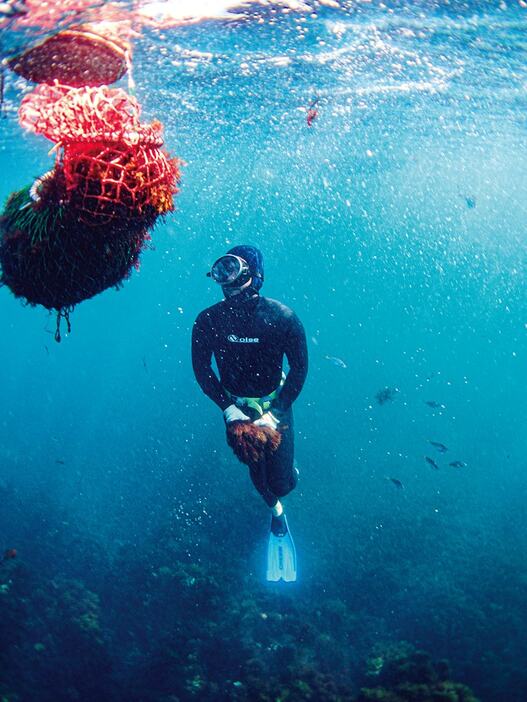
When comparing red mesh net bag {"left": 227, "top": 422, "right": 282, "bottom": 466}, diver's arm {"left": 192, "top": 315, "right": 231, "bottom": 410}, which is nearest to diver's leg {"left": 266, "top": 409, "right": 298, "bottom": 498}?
red mesh net bag {"left": 227, "top": 422, "right": 282, "bottom": 466}

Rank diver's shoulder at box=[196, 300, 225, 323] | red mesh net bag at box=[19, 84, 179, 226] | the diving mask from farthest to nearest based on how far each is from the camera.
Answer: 1. diver's shoulder at box=[196, 300, 225, 323]
2. the diving mask
3. red mesh net bag at box=[19, 84, 179, 226]

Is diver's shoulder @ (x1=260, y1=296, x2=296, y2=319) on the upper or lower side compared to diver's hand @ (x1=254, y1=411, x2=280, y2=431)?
upper

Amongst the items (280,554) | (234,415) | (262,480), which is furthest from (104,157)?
(280,554)

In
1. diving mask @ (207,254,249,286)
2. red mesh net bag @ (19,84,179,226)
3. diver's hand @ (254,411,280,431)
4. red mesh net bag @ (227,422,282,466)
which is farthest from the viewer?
diver's hand @ (254,411,280,431)

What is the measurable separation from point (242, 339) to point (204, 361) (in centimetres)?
77

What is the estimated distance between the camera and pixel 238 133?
1950 centimetres

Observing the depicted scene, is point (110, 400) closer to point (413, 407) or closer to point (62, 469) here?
point (62, 469)

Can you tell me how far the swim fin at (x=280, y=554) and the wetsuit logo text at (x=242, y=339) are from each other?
11.7 feet

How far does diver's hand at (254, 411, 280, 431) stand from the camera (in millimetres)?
6074

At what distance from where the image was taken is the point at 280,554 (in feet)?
27.2

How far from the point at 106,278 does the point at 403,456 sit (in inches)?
954

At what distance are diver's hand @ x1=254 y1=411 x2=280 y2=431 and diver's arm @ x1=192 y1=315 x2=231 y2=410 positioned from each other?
0.68 meters

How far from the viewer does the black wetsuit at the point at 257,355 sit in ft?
21.7

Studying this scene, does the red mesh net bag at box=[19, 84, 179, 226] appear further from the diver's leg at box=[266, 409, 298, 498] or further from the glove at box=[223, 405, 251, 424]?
the diver's leg at box=[266, 409, 298, 498]
